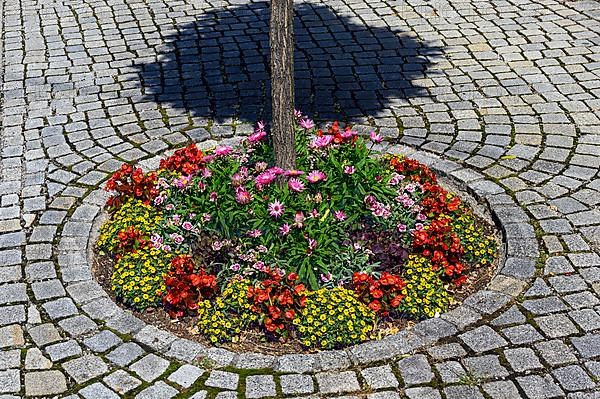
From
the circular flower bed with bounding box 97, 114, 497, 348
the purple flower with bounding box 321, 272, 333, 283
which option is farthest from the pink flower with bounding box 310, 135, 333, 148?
the purple flower with bounding box 321, 272, 333, 283

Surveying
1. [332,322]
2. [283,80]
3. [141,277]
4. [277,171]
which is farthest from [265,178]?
[332,322]

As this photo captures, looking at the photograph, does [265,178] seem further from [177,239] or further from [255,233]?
[177,239]

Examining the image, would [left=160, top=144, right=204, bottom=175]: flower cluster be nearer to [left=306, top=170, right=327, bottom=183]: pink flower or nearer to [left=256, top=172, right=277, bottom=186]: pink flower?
[left=256, top=172, right=277, bottom=186]: pink flower

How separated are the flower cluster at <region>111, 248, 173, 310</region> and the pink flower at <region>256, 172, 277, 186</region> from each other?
829 mm

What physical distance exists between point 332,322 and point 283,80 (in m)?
1.76

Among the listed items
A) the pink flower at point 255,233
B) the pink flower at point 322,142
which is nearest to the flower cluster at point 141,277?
the pink flower at point 255,233

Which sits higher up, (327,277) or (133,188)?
(327,277)

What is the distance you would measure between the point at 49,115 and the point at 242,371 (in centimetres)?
449

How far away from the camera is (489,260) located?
20.7ft

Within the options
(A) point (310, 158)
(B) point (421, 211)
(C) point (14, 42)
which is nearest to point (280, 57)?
(A) point (310, 158)

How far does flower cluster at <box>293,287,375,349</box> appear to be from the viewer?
18.0ft

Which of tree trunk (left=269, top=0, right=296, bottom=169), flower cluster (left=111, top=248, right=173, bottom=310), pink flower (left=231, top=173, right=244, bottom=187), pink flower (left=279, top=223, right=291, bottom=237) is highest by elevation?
tree trunk (left=269, top=0, right=296, bottom=169)

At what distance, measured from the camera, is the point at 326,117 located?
332 inches

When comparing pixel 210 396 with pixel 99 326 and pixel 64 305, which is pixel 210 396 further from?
pixel 64 305
